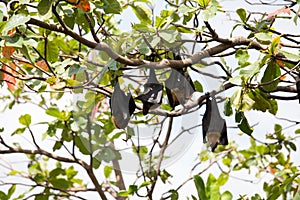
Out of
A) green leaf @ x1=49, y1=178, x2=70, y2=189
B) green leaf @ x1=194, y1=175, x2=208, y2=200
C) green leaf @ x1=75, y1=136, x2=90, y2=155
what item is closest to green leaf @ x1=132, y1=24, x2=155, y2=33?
green leaf @ x1=194, y1=175, x2=208, y2=200

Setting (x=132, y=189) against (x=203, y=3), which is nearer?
(x=203, y=3)

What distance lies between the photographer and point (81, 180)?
2.42 metres

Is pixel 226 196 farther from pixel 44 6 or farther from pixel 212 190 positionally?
pixel 44 6

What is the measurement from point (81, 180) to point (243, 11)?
4.65ft

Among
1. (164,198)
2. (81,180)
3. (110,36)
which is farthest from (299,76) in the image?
(81,180)

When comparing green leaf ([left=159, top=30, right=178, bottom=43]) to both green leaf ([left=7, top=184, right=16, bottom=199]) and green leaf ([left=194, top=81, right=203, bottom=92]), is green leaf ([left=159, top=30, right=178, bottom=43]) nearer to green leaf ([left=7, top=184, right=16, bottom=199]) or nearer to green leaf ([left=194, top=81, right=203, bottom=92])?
green leaf ([left=194, top=81, right=203, bottom=92])

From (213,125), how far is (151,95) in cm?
16

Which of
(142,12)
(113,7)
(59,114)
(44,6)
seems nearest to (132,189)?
(59,114)

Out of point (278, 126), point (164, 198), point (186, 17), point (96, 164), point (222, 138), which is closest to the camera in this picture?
point (222, 138)

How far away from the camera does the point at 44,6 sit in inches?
40.1

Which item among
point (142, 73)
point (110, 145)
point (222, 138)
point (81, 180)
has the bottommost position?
point (222, 138)

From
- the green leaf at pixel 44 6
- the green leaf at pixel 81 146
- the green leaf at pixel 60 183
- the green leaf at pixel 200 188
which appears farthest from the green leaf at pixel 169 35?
the green leaf at pixel 60 183

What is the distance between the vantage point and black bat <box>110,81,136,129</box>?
1.09 m

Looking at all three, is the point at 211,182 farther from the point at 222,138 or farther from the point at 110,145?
the point at 110,145
